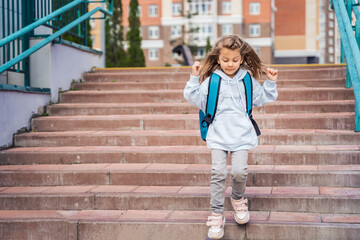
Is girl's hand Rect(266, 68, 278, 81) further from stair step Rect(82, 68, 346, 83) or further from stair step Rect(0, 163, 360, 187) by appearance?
stair step Rect(82, 68, 346, 83)

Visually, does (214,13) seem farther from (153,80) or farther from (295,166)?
(295,166)

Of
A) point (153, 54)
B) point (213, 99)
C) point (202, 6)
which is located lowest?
point (213, 99)

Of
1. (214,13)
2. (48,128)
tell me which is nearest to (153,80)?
(48,128)

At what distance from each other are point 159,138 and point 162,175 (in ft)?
2.97

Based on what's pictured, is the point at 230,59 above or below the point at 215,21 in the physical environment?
below

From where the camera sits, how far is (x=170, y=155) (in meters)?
5.08

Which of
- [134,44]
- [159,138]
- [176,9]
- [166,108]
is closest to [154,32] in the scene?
[176,9]

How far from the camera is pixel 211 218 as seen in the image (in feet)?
11.8

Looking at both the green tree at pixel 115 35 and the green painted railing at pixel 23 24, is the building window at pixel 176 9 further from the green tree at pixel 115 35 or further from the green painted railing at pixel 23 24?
the green painted railing at pixel 23 24

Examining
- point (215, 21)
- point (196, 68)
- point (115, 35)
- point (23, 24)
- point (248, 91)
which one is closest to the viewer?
point (196, 68)

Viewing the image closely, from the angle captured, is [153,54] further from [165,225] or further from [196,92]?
[196,92]

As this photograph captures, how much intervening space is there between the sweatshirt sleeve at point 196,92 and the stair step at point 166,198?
100cm

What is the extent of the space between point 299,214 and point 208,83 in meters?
1.33

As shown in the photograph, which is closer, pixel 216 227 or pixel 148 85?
pixel 216 227
